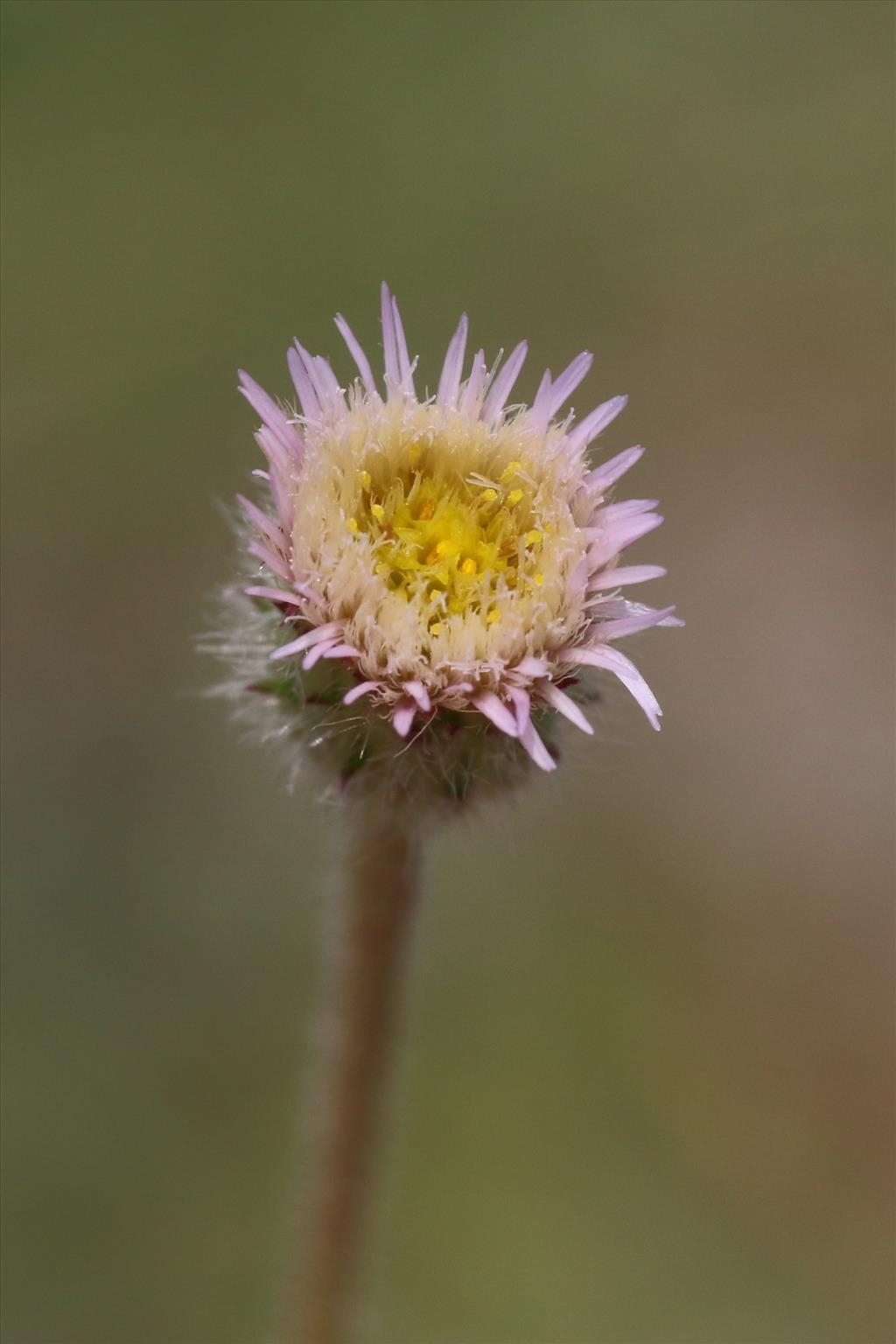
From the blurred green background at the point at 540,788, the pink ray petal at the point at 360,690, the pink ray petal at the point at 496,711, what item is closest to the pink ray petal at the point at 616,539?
the pink ray petal at the point at 496,711

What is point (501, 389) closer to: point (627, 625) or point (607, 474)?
point (607, 474)

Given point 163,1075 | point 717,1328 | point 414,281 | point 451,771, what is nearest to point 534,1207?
point 717,1328

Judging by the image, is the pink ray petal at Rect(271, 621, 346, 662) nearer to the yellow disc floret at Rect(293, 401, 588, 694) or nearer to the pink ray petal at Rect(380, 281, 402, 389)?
the yellow disc floret at Rect(293, 401, 588, 694)

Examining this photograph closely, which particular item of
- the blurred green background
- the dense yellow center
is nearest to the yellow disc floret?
Result: the dense yellow center

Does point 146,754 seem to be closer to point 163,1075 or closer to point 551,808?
point 163,1075

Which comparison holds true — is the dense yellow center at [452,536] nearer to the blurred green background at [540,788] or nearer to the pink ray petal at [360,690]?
the pink ray petal at [360,690]
